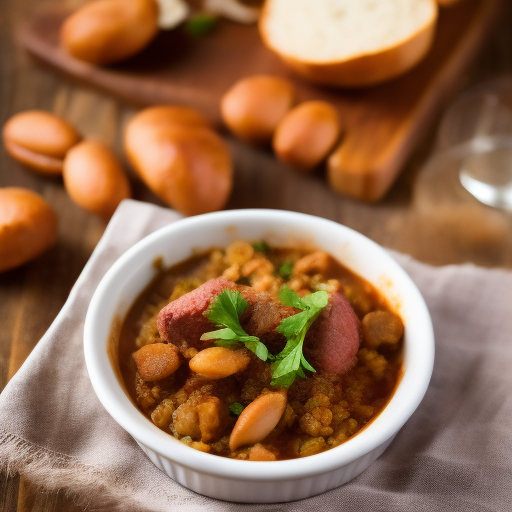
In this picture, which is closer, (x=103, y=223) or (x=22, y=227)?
(x=22, y=227)

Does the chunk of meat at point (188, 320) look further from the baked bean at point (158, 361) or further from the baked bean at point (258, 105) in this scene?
the baked bean at point (258, 105)

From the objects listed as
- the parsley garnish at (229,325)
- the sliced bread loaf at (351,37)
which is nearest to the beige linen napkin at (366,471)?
the parsley garnish at (229,325)

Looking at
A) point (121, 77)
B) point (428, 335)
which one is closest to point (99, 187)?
point (121, 77)

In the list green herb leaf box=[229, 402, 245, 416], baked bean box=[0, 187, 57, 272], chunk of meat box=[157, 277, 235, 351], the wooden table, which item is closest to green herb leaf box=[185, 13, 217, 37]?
the wooden table

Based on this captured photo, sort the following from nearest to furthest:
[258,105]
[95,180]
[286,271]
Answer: [286,271]
[95,180]
[258,105]

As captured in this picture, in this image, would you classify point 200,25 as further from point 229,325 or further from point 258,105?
point 229,325

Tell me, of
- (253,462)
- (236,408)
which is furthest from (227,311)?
(253,462)
